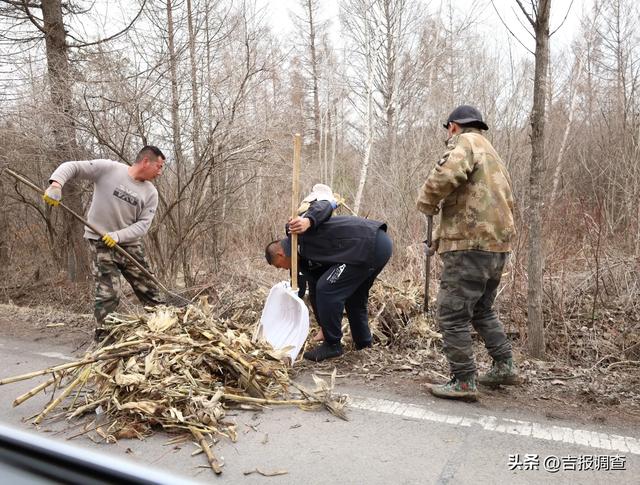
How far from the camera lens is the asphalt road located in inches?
107

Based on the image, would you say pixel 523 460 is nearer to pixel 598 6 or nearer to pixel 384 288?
pixel 384 288

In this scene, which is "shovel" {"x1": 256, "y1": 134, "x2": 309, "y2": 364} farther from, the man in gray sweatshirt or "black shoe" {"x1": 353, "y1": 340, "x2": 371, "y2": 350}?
the man in gray sweatshirt

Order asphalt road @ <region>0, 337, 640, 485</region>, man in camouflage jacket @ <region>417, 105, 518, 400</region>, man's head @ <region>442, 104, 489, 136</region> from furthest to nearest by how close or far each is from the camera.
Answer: man's head @ <region>442, 104, 489, 136</region> < man in camouflage jacket @ <region>417, 105, 518, 400</region> < asphalt road @ <region>0, 337, 640, 485</region>

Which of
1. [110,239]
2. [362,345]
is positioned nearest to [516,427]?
[362,345]

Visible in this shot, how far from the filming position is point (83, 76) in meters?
7.36

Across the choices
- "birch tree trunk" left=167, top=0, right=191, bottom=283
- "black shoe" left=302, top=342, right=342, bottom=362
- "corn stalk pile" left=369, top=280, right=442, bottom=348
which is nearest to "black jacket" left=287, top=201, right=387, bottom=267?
"black shoe" left=302, top=342, right=342, bottom=362

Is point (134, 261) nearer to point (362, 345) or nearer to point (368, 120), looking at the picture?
point (362, 345)

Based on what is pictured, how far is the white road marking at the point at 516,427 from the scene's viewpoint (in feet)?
10.1

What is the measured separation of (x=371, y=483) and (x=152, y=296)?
3825 mm

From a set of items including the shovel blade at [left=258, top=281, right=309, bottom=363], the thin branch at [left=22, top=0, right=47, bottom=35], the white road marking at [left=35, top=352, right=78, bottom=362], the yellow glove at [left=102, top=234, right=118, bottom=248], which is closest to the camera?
the shovel blade at [left=258, top=281, right=309, bottom=363]

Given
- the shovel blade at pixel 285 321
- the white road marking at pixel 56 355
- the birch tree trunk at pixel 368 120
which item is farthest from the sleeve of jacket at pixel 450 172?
the birch tree trunk at pixel 368 120

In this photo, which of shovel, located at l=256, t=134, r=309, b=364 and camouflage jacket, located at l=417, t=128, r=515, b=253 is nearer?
camouflage jacket, located at l=417, t=128, r=515, b=253

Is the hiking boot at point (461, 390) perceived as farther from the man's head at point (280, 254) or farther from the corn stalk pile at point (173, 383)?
the man's head at point (280, 254)

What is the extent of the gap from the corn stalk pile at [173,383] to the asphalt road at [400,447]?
0.34ft
